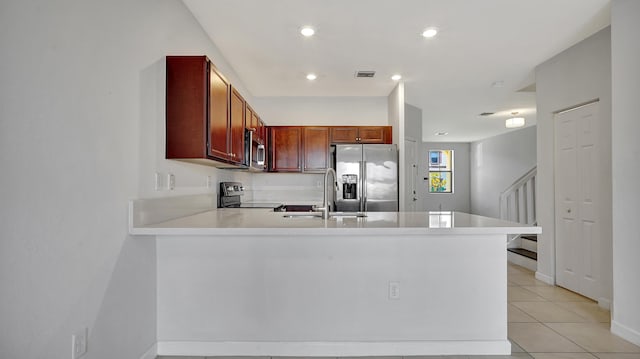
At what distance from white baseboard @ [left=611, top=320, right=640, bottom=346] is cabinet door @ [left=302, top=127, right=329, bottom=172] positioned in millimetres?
3550

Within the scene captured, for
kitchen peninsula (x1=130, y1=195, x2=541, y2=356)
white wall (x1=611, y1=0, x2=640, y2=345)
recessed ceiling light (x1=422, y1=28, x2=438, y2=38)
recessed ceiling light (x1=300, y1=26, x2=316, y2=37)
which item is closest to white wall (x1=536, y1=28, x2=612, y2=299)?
white wall (x1=611, y1=0, x2=640, y2=345)

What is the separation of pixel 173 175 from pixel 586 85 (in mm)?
3915

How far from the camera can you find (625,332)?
2582 millimetres

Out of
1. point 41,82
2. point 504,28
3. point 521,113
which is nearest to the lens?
point 41,82

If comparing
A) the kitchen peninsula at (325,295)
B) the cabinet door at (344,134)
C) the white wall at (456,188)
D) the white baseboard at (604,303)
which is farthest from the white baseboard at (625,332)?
the white wall at (456,188)

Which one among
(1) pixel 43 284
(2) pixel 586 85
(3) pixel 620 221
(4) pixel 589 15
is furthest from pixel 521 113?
(1) pixel 43 284

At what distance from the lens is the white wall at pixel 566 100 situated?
327 centimetres

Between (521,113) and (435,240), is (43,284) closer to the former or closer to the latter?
(435,240)

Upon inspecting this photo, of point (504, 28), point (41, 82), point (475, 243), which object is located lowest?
point (475, 243)

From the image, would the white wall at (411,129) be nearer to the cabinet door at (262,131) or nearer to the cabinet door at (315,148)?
the cabinet door at (315,148)

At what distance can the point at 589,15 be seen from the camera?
2922mm

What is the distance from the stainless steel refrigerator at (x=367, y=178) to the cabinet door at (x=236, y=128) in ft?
5.78

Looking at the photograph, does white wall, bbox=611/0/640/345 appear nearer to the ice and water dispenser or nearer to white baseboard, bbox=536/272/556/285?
white baseboard, bbox=536/272/556/285

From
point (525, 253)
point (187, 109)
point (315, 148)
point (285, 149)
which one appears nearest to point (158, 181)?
point (187, 109)
